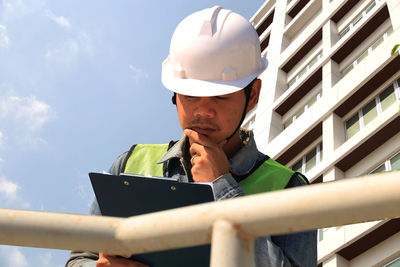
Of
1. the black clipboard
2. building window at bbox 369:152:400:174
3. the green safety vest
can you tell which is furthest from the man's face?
building window at bbox 369:152:400:174

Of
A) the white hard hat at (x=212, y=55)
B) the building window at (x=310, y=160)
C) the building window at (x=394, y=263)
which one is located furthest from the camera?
the building window at (x=310, y=160)

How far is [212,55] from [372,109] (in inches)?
520

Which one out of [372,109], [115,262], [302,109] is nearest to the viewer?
[115,262]

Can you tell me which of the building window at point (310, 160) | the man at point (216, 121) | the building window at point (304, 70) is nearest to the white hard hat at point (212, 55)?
the man at point (216, 121)

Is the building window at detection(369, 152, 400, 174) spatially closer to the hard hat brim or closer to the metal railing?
the hard hat brim

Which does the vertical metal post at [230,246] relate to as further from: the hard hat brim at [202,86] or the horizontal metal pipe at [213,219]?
→ the hard hat brim at [202,86]

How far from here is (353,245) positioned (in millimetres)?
12328

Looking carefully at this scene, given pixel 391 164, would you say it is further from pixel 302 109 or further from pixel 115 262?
pixel 115 262

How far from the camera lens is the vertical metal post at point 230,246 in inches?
42.6

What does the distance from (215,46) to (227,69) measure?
15 centimetres

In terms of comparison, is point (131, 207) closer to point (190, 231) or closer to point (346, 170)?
point (190, 231)

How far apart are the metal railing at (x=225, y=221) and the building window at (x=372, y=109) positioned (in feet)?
46.9

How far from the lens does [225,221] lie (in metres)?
1.15

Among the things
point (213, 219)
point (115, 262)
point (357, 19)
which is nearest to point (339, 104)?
point (357, 19)
